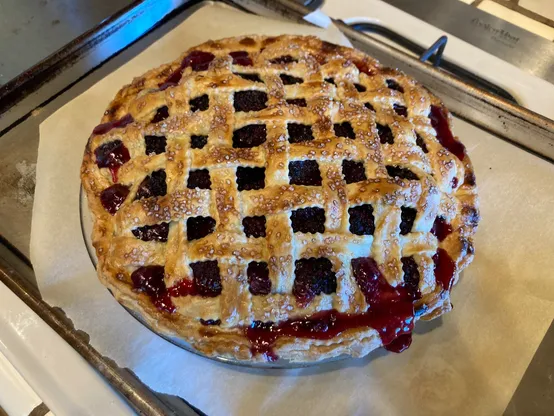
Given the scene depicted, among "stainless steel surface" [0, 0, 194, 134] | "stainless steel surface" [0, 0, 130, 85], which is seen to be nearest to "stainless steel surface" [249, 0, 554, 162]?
"stainless steel surface" [0, 0, 194, 134]

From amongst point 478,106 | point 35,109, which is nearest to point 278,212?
point 478,106

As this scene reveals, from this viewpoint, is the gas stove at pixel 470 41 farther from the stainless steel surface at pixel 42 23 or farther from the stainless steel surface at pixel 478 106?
the stainless steel surface at pixel 42 23

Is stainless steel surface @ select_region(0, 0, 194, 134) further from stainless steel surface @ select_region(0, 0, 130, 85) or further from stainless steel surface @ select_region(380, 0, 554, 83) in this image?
stainless steel surface @ select_region(380, 0, 554, 83)

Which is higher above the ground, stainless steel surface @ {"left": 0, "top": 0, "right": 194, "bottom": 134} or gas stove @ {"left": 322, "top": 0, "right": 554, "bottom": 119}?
gas stove @ {"left": 322, "top": 0, "right": 554, "bottom": 119}

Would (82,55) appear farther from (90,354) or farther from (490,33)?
(490,33)

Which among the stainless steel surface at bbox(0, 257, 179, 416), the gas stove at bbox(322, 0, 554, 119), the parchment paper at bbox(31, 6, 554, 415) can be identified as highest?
the gas stove at bbox(322, 0, 554, 119)

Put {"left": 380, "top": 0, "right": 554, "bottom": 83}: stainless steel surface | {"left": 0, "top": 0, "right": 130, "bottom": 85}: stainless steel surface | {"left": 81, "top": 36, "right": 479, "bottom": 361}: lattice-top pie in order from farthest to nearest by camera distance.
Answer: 1. {"left": 0, "top": 0, "right": 130, "bottom": 85}: stainless steel surface
2. {"left": 380, "top": 0, "right": 554, "bottom": 83}: stainless steel surface
3. {"left": 81, "top": 36, "right": 479, "bottom": 361}: lattice-top pie

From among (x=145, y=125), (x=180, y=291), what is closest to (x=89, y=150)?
(x=145, y=125)
